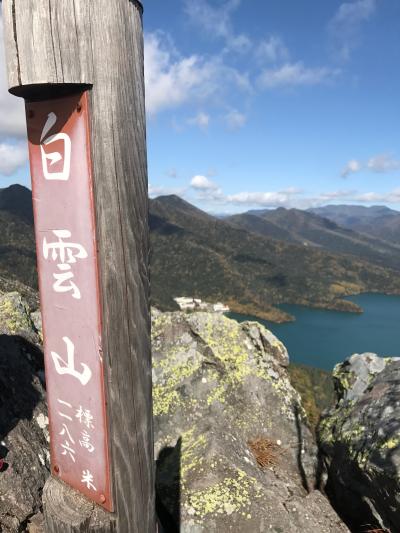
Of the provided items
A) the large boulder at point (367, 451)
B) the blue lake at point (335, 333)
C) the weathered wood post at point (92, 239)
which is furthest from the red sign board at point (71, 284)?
the blue lake at point (335, 333)

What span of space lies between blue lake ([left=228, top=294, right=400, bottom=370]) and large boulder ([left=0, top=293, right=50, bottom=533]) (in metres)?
78.0

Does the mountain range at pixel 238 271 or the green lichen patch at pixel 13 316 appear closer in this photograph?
the green lichen patch at pixel 13 316

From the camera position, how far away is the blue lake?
272ft

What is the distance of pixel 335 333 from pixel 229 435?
334ft

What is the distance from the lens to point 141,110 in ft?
6.41

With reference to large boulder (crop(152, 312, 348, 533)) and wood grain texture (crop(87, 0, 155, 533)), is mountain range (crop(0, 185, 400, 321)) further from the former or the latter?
wood grain texture (crop(87, 0, 155, 533))

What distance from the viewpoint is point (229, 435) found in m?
4.99

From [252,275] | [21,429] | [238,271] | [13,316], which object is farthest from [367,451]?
[252,275]

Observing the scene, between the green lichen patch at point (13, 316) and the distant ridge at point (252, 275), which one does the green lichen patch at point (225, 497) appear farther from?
the distant ridge at point (252, 275)

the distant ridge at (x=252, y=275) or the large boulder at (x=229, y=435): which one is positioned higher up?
the large boulder at (x=229, y=435)

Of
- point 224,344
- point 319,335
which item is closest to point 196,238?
point 319,335

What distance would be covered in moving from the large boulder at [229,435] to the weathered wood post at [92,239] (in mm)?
2025

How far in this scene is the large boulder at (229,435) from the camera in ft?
13.1

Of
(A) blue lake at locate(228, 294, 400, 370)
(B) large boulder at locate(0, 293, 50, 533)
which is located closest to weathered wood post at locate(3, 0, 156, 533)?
(B) large boulder at locate(0, 293, 50, 533)
